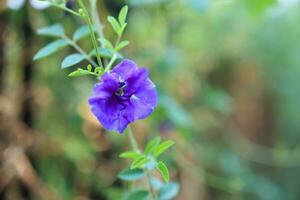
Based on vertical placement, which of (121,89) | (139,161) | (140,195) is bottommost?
(140,195)

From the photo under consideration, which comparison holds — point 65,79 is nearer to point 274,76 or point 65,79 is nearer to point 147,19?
point 147,19

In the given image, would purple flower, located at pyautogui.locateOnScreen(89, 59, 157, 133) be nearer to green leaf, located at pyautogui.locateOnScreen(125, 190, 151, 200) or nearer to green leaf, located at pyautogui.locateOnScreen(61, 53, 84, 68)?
green leaf, located at pyautogui.locateOnScreen(61, 53, 84, 68)

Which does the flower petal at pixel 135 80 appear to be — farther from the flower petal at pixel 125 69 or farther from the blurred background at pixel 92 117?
the blurred background at pixel 92 117

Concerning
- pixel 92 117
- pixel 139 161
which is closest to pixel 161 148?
pixel 139 161

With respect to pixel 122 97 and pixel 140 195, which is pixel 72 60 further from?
pixel 140 195

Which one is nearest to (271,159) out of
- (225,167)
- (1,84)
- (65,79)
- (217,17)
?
(225,167)
